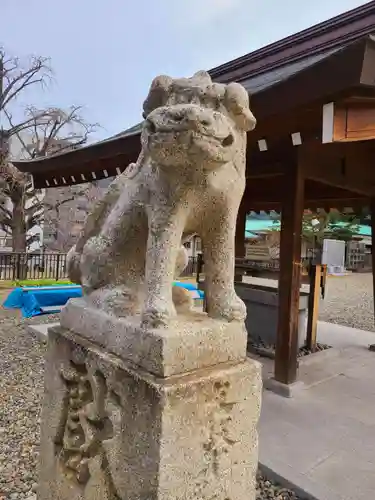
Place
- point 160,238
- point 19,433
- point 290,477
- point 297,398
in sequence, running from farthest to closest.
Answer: point 297,398 → point 19,433 → point 290,477 → point 160,238

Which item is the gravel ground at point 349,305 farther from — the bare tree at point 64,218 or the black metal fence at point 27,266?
the bare tree at point 64,218

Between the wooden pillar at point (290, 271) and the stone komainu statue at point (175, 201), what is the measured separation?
1.93 metres

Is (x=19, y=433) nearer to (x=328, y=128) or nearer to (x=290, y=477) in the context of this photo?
(x=290, y=477)

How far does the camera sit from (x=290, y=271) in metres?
3.03

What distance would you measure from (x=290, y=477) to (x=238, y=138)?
179 cm

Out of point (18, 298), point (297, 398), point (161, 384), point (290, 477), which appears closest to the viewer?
point (161, 384)

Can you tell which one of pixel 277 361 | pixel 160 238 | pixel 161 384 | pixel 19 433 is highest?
pixel 160 238

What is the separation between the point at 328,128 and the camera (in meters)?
1.90

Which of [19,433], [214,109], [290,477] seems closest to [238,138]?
[214,109]

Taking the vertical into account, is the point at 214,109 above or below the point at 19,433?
above

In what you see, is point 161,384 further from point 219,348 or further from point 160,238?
point 160,238

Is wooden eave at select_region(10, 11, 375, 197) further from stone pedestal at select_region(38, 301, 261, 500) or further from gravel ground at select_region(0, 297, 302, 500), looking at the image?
gravel ground at select_region(0, 297, 302, 500)

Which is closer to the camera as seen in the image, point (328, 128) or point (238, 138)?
point (238, 138)

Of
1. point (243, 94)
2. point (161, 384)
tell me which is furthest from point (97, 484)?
point (243, 94)
